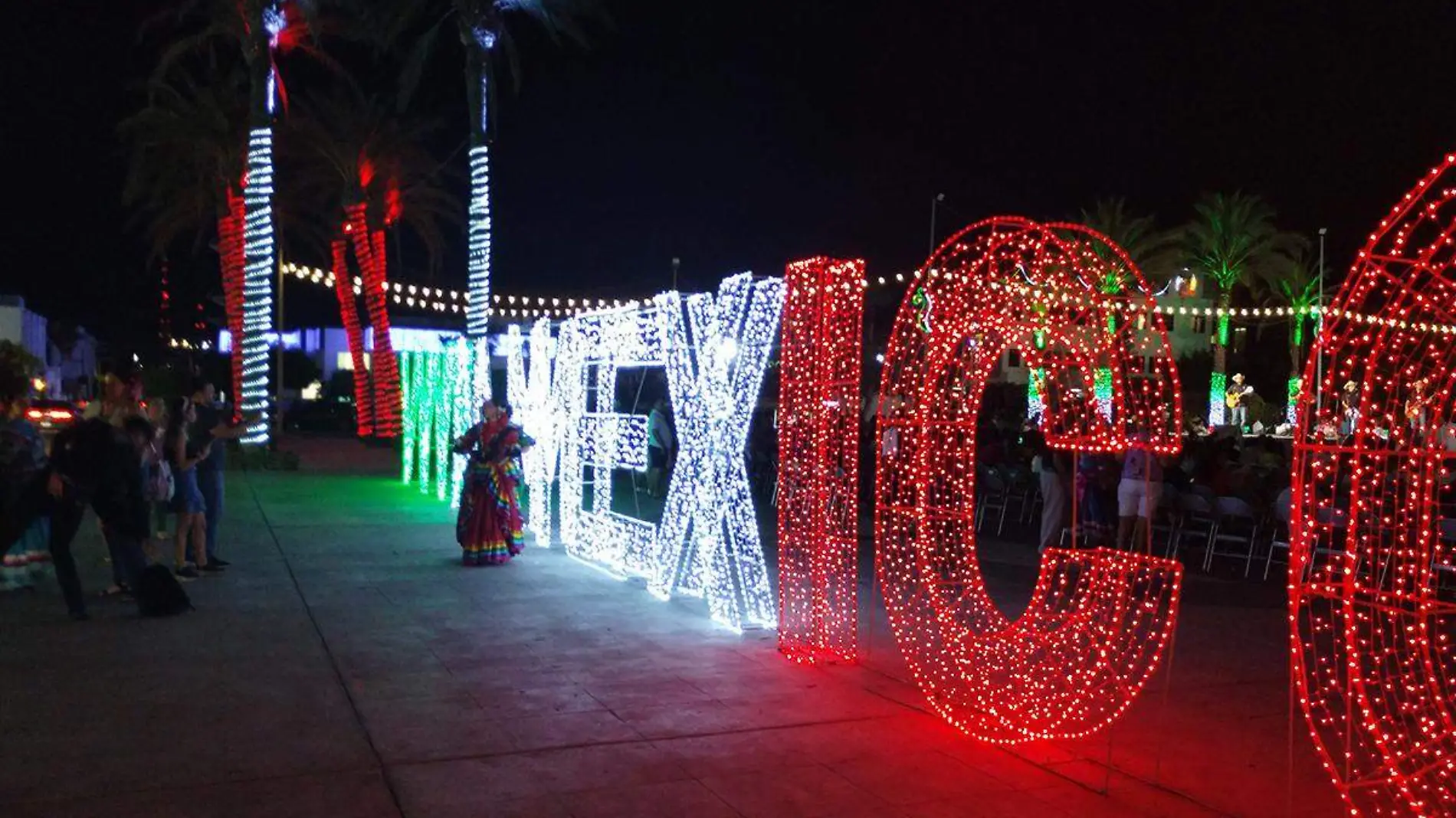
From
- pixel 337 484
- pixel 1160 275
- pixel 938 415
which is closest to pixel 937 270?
pixel 938 415

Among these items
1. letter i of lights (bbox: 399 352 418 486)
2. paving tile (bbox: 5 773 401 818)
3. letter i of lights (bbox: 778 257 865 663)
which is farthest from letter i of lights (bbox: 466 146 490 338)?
paving tile (bbox: 5 773 401 818)

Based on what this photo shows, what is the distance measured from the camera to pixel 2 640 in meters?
8.12

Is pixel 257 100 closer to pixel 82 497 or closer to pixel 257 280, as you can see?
pixel 257 280

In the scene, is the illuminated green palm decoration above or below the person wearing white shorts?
above

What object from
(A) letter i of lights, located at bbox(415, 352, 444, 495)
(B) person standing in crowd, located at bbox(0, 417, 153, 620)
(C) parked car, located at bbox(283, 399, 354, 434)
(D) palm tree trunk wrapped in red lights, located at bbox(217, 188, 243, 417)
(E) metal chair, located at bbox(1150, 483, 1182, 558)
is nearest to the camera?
(B) person standing in crowd, located at bbox(0, 417, 153, 620)

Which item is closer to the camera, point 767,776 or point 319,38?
point 767,776

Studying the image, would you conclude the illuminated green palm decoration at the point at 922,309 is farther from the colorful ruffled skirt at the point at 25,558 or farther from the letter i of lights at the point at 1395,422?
the colorful ruffled skirt at the point at 25,558

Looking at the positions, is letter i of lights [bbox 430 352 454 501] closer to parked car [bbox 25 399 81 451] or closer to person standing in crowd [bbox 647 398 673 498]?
person standing in crowd [bbox 647 398 673 498]

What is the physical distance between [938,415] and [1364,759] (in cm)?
265

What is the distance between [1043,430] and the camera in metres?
6.42

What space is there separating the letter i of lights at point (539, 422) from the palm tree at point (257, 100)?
34.0ft

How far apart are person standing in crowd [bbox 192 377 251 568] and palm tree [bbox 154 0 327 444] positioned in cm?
1264

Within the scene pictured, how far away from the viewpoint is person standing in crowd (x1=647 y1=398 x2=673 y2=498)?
18422mm

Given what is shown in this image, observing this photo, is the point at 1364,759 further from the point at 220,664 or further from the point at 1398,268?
the point at 220,664
